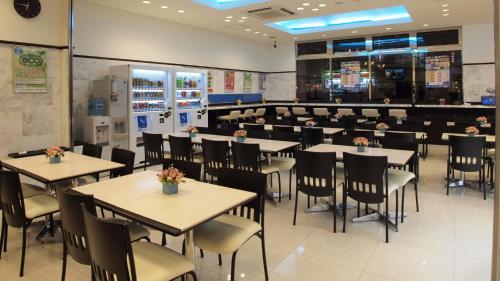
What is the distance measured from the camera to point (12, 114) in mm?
5480

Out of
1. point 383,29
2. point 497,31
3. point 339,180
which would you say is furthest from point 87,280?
point 383,29

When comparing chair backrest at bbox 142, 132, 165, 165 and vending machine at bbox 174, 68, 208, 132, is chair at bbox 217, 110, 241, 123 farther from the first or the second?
chair backrest at bbox 142, 132, 165, 165

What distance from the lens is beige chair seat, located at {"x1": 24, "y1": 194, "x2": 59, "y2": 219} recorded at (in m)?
Result: 3.02

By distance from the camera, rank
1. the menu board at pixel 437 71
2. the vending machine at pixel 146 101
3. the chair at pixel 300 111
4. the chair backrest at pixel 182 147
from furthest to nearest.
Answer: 1. the chair at pixel 300 111
2. the menu board at pixel 437 71
3. the vending machine at pixel 146 101
4. the chair backrest at pixel 182 147

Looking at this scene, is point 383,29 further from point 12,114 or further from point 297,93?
point 12,114

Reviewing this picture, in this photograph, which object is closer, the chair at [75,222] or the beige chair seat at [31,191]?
the chair at [75,222]

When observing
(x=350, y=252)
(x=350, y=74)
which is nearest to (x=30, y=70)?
(x=350, y=252)

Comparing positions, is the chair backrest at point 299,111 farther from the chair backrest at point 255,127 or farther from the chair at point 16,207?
the chair at point 16,207

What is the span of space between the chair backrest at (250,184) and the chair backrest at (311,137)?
3178 mm

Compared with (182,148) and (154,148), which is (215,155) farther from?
(154,148)

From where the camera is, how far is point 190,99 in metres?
8.30

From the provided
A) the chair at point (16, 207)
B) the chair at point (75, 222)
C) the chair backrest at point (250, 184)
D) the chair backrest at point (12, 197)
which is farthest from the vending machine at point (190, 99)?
the chair at point (75, 222)

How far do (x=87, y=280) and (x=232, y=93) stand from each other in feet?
28.1

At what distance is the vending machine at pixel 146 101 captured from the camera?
6762 mm
